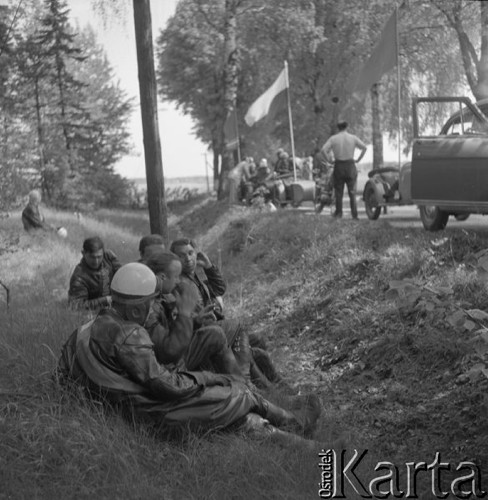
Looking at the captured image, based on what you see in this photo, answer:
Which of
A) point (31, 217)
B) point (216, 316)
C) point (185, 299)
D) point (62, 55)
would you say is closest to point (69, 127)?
point (62, 55)

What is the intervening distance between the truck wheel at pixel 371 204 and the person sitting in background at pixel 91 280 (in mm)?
6985

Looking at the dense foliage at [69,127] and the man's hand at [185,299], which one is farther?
the dense foliage at [69,127]

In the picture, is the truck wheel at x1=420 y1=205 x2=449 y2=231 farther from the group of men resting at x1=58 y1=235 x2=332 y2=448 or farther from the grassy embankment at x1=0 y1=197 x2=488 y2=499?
the group of men resting at x1=58 y1=235 x2=332 y2=448

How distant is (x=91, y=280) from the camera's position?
906 centimetres

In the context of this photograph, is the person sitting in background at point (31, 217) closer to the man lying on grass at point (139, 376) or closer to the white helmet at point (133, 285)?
the man lying on grass at point (139, 376)

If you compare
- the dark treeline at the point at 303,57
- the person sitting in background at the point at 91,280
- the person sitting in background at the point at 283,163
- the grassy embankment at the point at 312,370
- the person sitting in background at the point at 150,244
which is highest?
the dark treeline at the point at 303,57

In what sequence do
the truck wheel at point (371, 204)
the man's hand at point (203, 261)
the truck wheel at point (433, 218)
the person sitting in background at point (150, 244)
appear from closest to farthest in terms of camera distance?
the person sitting in background at point (150, 244) < the man's hand at point (203, 261) < the truck wheel at point (433, 218) < the truck wheel at point (371, 204)

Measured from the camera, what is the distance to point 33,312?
916cm

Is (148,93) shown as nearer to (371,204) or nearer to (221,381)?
(371,204)

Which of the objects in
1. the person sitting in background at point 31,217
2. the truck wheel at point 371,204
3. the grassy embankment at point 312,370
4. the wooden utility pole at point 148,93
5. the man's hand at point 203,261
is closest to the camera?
the grassy embankment at point 312,370

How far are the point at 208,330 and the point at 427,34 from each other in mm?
30925

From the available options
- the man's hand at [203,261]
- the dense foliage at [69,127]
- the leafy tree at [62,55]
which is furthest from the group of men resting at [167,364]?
the leafy tree at [62,55]

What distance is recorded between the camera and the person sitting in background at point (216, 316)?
688cm

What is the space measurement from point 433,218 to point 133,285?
23.9ft
